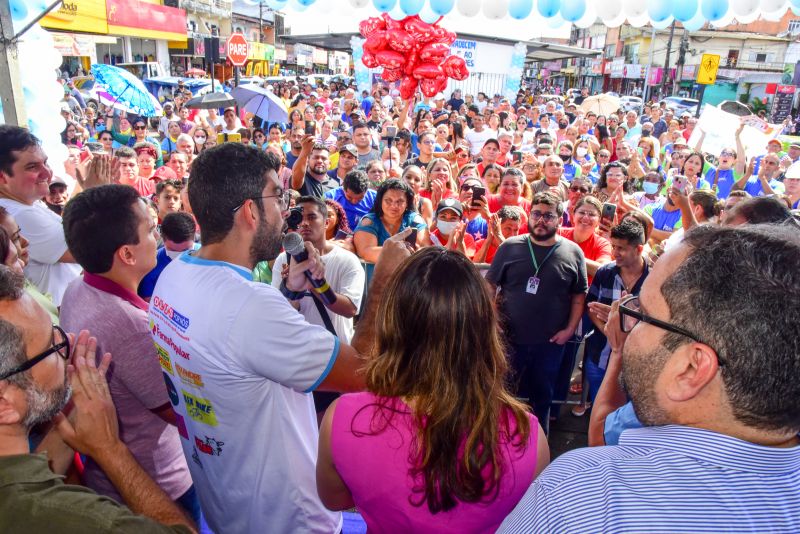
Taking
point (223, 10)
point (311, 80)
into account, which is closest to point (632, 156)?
point (311, 80)

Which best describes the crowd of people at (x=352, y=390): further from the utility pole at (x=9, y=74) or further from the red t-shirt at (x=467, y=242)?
the utility pole at (x=9, y=74)

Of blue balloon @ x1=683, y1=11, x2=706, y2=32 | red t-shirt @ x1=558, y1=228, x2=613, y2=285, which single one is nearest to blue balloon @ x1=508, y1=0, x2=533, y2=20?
blue balloon @ x1=683, y1=11, x2=706, y2=32

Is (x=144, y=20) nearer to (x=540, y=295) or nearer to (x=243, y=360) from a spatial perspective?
(x=540, y=295)

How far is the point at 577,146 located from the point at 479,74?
1388cm

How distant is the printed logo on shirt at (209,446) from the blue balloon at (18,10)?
4082 millimetres

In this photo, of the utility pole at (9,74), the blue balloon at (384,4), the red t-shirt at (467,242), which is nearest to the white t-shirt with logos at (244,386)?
the red t-shirt at (467,242)

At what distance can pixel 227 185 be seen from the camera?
1.69 m

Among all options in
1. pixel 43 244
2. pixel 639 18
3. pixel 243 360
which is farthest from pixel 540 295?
pixel 639 18

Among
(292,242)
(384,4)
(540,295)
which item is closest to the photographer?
(292,242)

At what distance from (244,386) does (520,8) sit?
7.92m

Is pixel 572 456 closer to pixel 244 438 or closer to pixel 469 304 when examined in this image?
pixel 469 304

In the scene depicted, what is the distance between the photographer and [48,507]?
968 mm

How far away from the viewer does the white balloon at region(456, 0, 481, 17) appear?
7984 millimetres

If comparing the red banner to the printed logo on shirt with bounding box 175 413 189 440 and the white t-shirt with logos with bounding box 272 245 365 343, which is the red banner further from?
the printed logo on shirt with bounding box 175 413 189 440
